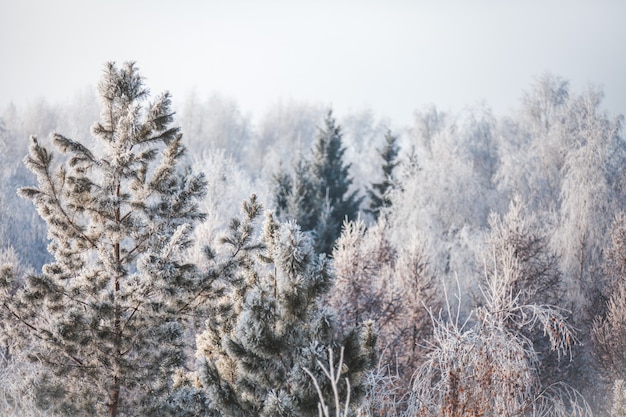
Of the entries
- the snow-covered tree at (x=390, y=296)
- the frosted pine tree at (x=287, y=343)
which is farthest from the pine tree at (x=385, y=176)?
the frosted pine tree at (x=287, y=343)

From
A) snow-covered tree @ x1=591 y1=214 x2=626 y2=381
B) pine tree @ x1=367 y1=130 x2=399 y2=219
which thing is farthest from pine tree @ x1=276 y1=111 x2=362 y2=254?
snow-covered tree @ x1=591 y1=214 x2=626 y2=381

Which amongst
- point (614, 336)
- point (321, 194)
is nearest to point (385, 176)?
point (321, 194)

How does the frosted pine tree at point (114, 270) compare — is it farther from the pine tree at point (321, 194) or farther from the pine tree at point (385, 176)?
the pine tree at point (385, 176)

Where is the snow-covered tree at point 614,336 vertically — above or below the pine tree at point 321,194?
below

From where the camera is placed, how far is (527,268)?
1547 centimetres

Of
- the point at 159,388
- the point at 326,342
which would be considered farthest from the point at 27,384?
the point at 326,342

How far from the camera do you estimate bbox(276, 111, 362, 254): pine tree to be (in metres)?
23.4

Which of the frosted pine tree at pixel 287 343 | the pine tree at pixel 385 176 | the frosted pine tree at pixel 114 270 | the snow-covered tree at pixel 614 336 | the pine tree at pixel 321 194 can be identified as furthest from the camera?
the pine tree at pixel 385 176

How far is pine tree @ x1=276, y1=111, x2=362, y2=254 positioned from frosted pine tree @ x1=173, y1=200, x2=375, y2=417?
16969mm

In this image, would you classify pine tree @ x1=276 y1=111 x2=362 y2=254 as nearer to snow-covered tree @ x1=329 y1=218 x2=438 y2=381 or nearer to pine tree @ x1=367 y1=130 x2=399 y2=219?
pine tree @ x1=367 y1=130 x2=399 y2=219

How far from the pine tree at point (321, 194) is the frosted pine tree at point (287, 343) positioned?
16969 millimetres

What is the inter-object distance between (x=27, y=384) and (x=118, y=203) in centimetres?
247

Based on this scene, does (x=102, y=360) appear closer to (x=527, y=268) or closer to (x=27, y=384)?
(x=27, y=384)

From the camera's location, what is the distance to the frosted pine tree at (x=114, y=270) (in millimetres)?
6309
